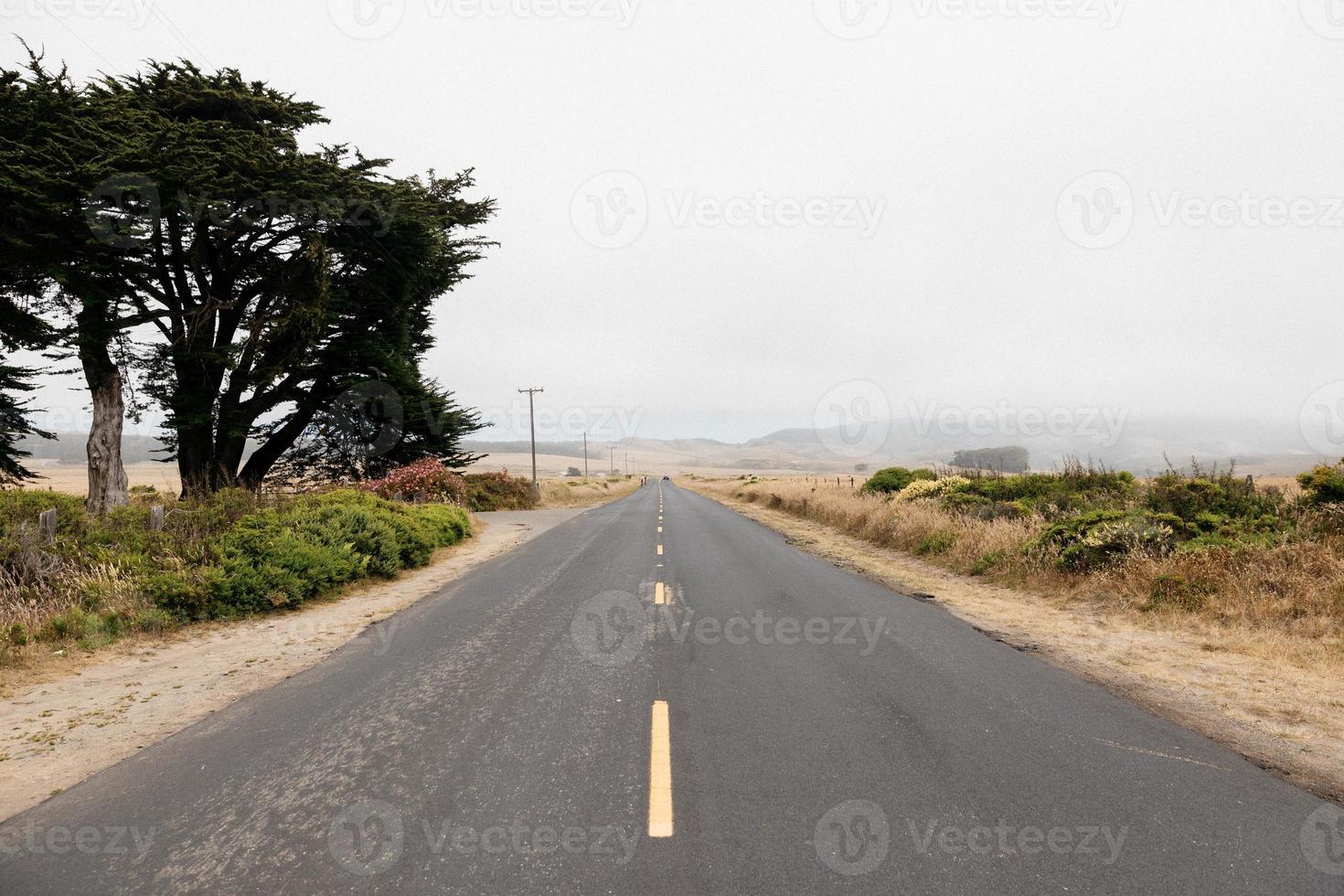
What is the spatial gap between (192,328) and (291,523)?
11.8m

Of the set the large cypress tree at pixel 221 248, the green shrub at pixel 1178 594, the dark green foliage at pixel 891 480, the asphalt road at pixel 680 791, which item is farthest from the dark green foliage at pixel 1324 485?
the large cypress tree at pixel 221 248

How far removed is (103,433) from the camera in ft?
53.2

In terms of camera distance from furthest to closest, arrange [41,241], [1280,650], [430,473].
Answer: [430,473] → [41,241] → [1280,650]

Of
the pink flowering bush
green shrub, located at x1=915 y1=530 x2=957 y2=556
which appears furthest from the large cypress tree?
green shrub, located at x1=915 y1=530 x2=957 y2=556

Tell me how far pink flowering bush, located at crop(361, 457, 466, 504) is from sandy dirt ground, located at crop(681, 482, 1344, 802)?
1883 centimetres

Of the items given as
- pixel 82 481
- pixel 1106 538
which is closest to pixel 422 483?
pixel 1106 538

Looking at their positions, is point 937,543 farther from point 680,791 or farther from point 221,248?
point 221,248

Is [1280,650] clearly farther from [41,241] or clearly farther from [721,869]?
[41,241]

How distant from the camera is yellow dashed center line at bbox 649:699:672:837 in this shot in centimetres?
328

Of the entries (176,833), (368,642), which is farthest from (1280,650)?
(368,642)

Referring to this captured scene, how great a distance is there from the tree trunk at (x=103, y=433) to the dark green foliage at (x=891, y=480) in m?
25.9

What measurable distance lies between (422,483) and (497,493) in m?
10.5

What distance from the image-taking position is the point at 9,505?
12.0 metres

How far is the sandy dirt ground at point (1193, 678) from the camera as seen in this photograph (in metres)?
4.33
